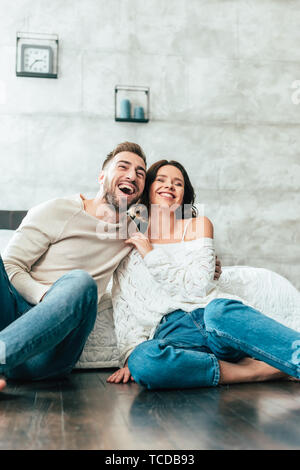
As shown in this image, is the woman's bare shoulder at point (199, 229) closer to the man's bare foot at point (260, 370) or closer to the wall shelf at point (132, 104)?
the man's bare foot at point (260, 370)

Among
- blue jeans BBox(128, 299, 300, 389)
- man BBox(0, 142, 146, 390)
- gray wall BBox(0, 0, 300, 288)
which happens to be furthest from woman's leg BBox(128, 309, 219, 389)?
gray wall BBox(0, 0, 300, 288)

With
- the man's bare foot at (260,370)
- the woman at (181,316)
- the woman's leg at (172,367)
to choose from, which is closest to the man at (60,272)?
the woman at (181,316)

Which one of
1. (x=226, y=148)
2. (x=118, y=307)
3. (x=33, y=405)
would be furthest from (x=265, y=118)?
(x=33, y=405)

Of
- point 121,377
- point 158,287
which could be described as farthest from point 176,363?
point 158,287

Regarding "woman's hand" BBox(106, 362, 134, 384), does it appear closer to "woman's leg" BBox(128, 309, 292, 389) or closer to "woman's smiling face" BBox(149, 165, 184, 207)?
"woman's leg" BBox(128, 309, 292, 389)

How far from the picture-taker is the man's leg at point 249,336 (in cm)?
138

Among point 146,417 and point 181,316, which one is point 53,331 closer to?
point 146,417

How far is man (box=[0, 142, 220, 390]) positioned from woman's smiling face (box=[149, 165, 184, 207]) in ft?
0.25

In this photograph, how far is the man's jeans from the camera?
1314 millimetres

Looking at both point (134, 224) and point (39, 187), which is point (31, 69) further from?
point (134, 224)

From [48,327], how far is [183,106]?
2.52 meters

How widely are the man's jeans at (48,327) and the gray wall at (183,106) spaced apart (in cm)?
179

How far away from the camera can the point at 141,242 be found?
188 centimetres

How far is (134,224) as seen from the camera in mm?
2031
